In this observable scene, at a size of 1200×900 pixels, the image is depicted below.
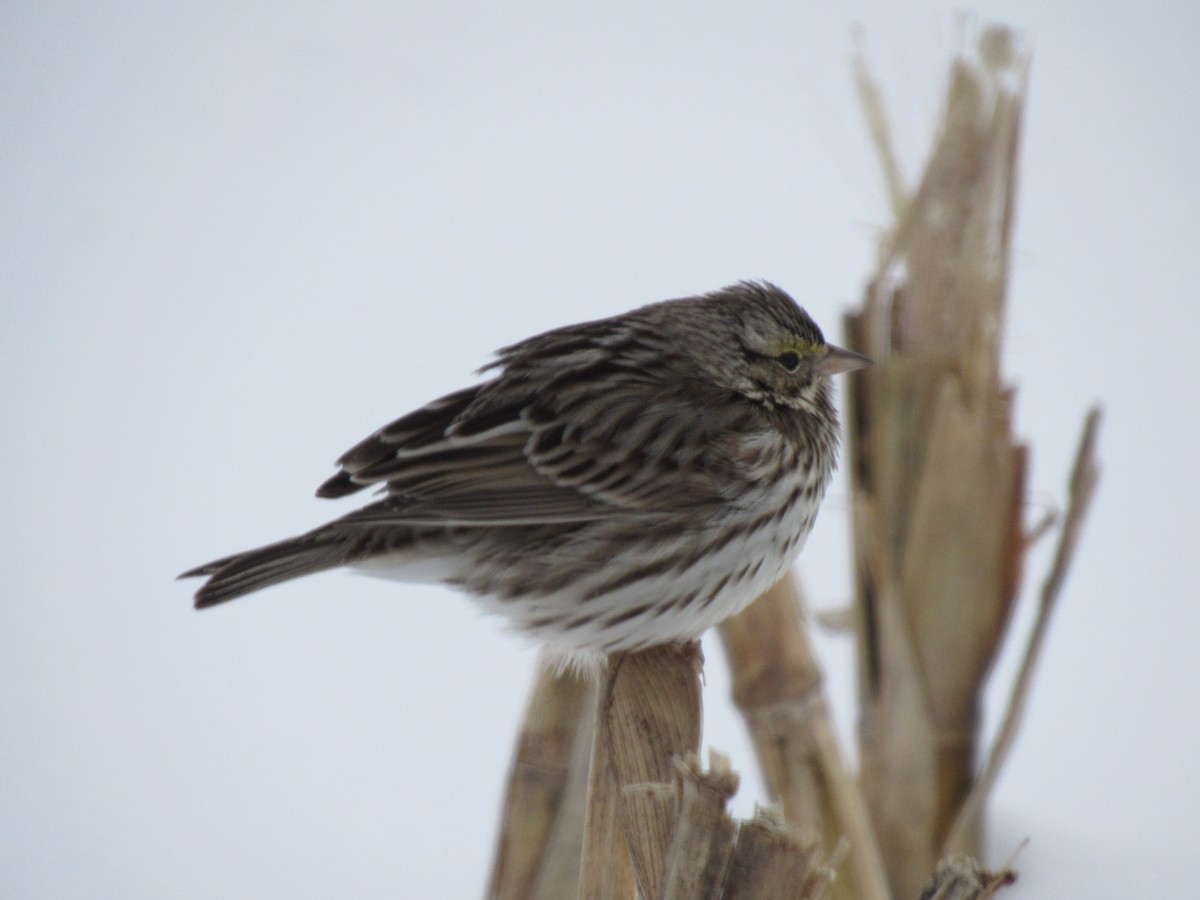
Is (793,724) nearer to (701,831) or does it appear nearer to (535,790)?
(535,790)

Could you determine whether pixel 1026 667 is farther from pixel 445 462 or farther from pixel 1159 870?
pixel 445 462

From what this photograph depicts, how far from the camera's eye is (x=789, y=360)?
299 cm

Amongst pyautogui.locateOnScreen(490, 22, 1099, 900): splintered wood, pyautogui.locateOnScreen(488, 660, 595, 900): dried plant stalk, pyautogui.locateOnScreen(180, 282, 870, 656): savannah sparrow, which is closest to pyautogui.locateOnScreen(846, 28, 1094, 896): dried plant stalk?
pyautogui.locateOnScreen(490, 22, 1099, 900): splintered wood

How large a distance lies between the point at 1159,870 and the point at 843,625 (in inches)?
51.8

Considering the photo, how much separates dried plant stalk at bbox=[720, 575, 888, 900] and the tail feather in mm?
1038

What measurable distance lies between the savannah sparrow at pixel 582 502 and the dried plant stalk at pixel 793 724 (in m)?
0.34

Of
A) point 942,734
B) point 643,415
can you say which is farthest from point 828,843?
point 643,415

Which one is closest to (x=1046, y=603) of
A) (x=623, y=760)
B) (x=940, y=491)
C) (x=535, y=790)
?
(x=940, y=491)

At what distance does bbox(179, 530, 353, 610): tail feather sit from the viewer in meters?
2.47

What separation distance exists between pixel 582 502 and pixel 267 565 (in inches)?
27.1

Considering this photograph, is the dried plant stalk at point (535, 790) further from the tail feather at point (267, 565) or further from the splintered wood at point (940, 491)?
the splintered wood at point (940, 491)

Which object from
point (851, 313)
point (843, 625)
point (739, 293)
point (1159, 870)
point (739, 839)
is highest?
point (851, 313)

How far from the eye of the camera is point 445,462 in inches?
105

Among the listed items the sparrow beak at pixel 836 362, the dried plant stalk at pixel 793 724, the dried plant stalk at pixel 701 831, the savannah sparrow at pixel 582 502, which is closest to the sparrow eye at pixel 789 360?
the sparrow beak at pixel 836 362
